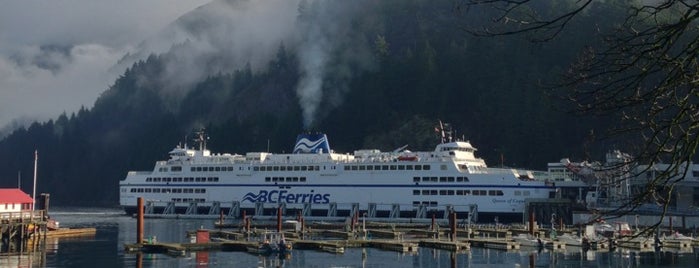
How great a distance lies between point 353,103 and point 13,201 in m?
72.3

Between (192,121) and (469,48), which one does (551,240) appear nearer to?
(469,48)

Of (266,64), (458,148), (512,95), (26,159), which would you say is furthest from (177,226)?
(26,159)

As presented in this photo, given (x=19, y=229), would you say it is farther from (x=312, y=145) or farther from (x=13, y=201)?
(x=312, y=145)

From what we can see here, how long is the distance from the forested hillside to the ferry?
16463 mm

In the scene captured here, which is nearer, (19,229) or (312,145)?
(19,229)

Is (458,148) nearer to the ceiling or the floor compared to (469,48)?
nearer to the floor

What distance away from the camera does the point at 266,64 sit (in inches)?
6166

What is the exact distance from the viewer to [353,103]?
117 m

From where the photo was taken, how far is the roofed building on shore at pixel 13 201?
48.4 meters

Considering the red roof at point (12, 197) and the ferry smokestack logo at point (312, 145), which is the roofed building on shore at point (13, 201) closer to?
the red roof at point (12, 197)

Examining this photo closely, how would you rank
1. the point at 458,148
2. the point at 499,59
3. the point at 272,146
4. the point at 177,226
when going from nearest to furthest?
1. the point at 177,226
2. the point at 458,148
3. the point at 499,59
4. the point at 272,146

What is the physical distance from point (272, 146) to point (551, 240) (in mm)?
76371

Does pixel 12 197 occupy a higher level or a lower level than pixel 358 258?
higher

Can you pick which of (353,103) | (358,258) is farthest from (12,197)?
(353,103)
